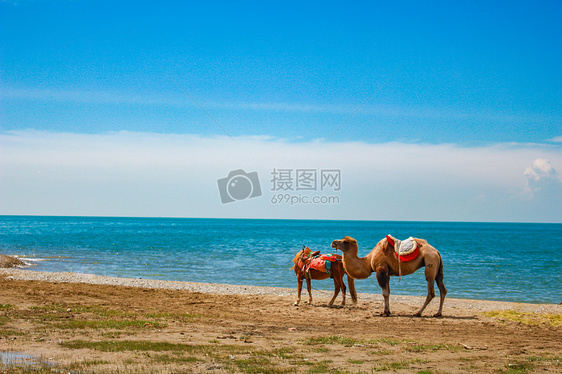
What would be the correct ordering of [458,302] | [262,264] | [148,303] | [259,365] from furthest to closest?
[262,264] → [458,302] → [148,303] → [259,365]

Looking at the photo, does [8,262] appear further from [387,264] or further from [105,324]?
[387,264]

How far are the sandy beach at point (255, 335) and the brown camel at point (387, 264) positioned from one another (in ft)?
3.59

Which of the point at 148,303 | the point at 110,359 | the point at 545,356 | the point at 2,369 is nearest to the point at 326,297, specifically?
the point at 148,303

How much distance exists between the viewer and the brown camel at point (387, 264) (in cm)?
1351

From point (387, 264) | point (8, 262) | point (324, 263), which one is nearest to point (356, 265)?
point (387, 264)

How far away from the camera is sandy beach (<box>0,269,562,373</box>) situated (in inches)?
306

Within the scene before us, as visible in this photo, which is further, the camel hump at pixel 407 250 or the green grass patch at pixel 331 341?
the camel hump at pixel 407 250

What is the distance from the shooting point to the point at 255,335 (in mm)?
10391

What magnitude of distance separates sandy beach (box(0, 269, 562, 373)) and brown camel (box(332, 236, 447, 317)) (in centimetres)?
109

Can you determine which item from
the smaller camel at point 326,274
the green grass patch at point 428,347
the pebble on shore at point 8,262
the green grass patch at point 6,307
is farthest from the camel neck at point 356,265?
the pebble on shore at point 8,262

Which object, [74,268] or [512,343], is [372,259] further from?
[74,268]

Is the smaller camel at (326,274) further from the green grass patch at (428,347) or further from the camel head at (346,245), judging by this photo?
the green grass patch at (428,347)

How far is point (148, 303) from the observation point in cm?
1533

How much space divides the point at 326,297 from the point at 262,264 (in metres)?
18.6
